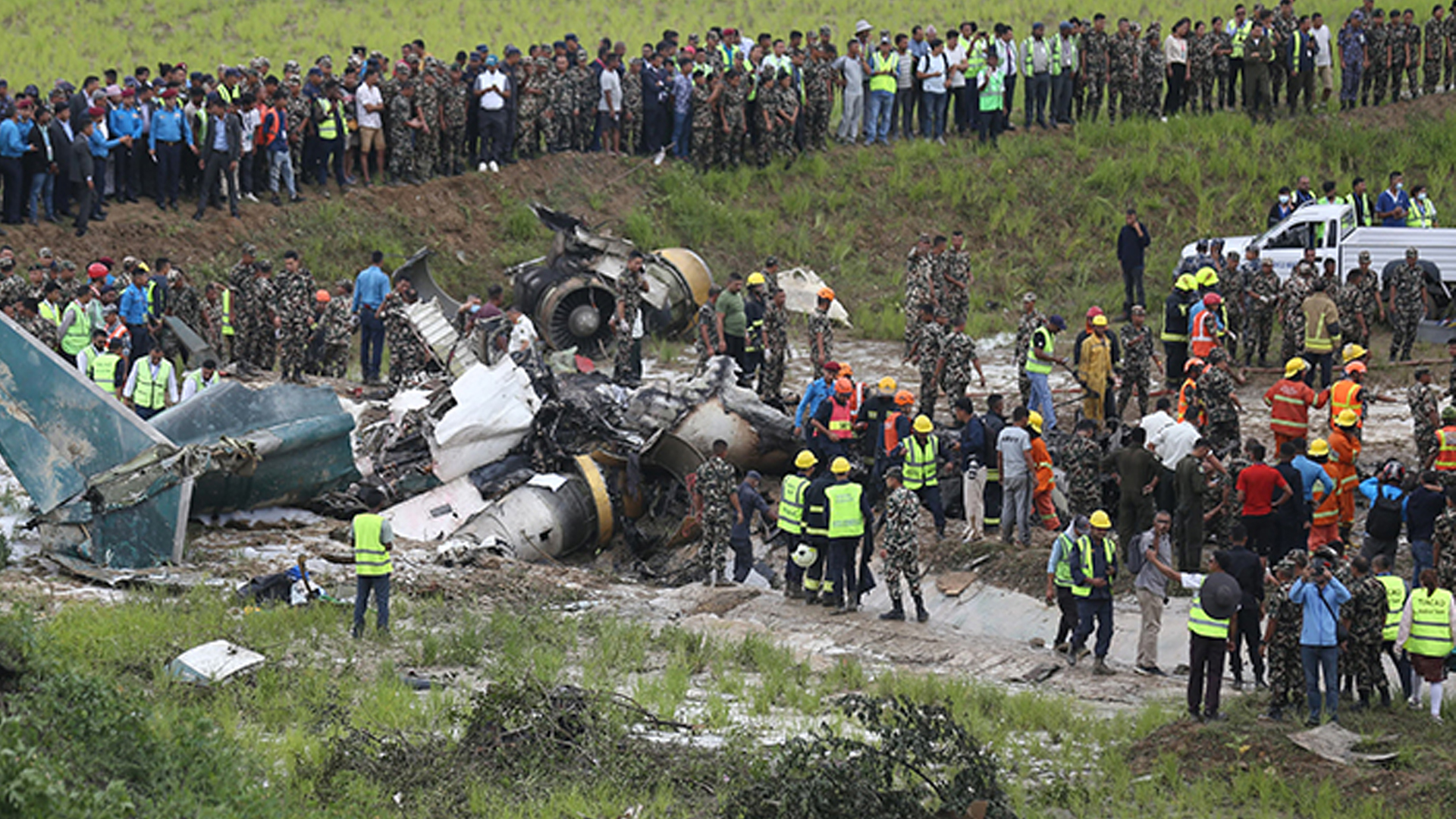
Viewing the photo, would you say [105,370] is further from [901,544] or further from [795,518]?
[901,544]

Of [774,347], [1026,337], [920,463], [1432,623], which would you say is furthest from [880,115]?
[1432,623]

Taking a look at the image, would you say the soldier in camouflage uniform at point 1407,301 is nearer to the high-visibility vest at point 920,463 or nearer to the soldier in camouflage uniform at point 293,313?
the high-visibility vest at point 920,463

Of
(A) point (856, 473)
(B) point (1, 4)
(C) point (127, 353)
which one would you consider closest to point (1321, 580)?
(A) point (856, 473)

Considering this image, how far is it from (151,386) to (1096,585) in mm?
10357

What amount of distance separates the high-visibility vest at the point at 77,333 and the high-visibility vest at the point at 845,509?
29.6 feet

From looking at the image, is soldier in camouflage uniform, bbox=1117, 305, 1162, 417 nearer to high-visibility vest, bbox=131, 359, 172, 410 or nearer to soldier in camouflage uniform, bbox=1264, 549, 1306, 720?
soldier in camouflage uniform, bbox=1264, 549, 1306, 720

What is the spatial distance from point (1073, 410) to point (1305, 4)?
25.2m

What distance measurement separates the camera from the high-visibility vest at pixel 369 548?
40.7 feet

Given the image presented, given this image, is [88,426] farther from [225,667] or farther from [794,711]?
[794,711]

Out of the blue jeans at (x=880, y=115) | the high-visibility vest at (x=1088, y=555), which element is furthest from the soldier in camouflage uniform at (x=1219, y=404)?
the blue jeans at (x=880, y=115)

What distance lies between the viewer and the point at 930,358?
18969mm

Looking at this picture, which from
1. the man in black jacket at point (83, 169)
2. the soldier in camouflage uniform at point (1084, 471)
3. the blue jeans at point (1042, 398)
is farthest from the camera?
the man in black jacket at point (83, 169)

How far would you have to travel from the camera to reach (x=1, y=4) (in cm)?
3984

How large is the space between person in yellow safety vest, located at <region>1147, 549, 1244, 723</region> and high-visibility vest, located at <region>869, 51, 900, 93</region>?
1815 centimetres
